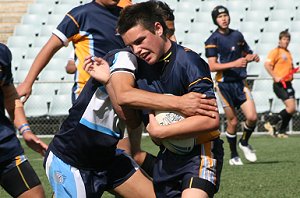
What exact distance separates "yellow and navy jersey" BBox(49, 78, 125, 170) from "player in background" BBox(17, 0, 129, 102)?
1402 millimetres

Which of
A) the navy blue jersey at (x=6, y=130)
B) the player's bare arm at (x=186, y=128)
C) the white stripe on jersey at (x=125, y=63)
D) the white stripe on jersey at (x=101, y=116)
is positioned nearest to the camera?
the player's bare arm at (x=186, y=128)

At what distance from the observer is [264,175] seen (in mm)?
10023

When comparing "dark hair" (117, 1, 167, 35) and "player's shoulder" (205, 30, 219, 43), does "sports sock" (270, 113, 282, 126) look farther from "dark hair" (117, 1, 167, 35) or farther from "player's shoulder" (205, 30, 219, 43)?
"dark hair" (117, 1, 167, 35)

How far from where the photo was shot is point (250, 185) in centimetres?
892

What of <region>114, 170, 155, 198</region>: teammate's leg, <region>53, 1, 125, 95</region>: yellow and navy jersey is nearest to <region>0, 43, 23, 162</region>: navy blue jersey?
<region>114, 170, 155, 198</region>: teammate's leg

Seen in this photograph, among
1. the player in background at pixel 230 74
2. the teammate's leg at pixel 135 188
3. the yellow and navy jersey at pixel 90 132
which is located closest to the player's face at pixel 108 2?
the yellow and navy jersey at pixel 90 132

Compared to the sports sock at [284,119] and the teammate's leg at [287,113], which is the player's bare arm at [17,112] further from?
the sports sock at [284,119]

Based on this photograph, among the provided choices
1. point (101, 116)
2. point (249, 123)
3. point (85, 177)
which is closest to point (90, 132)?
point (101, 116)

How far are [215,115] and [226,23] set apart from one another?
24.4 feet

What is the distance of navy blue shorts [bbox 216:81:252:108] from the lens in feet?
38.4

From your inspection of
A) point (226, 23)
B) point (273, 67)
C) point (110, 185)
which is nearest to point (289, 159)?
point (226, 23)

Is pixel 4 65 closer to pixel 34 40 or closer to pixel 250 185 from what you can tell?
pixel 250 185

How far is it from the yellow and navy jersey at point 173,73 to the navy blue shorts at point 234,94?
7.06m

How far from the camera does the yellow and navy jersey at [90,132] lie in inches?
195
